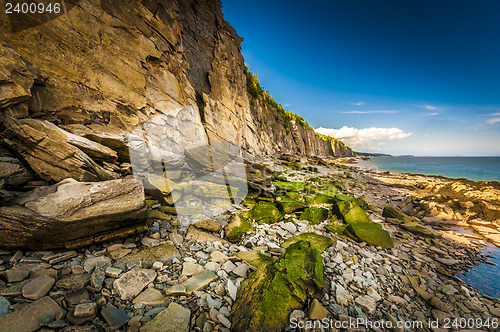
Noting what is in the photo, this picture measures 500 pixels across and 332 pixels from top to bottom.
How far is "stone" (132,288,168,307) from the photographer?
112 inches

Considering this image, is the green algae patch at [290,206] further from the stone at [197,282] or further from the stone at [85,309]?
the stone at [85,309]

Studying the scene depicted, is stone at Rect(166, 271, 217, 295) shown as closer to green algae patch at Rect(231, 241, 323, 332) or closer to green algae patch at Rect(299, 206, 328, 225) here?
green algae patch at Rect(231, 241, 323, 332)

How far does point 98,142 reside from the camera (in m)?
6.15

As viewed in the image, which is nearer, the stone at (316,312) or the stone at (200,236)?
the stone at (316,312)

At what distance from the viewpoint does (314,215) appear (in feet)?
24.6

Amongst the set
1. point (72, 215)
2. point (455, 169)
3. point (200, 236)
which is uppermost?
point (72, 215)

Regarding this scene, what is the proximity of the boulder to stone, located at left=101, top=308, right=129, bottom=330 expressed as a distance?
3.44 m

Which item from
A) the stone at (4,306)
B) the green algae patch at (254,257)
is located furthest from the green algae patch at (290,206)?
the stone at (4,306)

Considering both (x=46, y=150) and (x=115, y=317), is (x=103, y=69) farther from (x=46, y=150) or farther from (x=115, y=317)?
(x=115, y=317)

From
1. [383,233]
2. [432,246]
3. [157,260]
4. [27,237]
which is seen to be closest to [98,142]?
[27,237]

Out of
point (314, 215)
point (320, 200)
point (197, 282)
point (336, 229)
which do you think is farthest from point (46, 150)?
point (320, 200)

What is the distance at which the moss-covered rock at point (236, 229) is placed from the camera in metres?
5.30

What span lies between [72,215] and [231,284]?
343 centimetres

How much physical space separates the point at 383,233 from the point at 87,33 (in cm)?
1453
